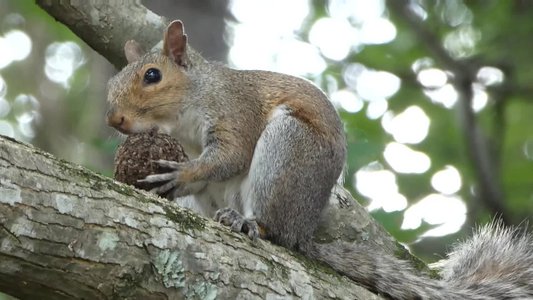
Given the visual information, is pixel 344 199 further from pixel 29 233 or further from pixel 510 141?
pixel 510 141

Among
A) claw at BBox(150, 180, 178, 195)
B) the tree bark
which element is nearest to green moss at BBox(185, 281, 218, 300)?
the tree bark

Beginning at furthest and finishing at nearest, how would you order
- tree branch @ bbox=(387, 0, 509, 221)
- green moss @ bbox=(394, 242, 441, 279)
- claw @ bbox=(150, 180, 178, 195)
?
tree branch @ bbox=(387, 0, 509, 221) < green moss @ bbox=(394, 242, 441, 279) < claw @ bbox=(150, 180, 178, 195)

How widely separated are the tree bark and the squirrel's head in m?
1.02

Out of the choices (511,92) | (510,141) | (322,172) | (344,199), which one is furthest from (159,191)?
(510,141)

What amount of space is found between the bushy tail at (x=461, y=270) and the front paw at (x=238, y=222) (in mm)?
326

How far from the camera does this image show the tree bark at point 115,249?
86.0 inches

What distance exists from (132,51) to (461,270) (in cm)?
172

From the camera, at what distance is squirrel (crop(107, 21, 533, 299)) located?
331 centimetres

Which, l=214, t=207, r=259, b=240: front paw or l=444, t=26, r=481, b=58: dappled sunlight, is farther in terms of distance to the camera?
l=444, t=26, r=481, b=58: dappled sunlight

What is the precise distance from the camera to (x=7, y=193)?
2.17 metres

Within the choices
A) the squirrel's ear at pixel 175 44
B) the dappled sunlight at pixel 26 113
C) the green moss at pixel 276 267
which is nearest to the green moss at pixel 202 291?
the green moss at pixel 276 267

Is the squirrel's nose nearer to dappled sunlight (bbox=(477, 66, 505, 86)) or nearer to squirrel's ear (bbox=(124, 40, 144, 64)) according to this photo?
squirrel's ear (bbox=(124, 40, 144, 64))

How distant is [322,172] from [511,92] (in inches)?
99.2

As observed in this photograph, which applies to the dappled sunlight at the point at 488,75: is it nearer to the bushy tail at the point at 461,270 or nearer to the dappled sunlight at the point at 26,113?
the bushy tail at the point at 461,270
